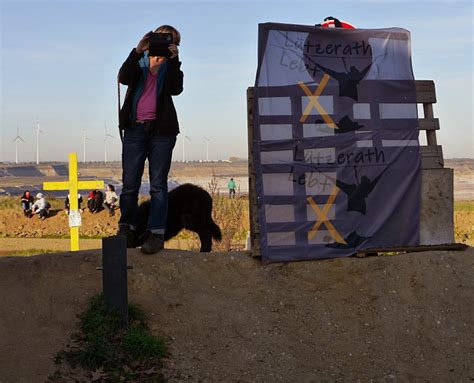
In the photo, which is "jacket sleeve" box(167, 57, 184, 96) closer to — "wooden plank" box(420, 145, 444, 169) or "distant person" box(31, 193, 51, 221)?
"wooden plank" box(420, 145, 444, 169)

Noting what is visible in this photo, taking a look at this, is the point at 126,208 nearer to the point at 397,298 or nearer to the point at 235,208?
the point at 397,298

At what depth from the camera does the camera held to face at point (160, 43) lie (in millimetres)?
6527

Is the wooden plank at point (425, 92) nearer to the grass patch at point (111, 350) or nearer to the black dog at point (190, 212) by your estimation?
the black dog at point (190, 212)

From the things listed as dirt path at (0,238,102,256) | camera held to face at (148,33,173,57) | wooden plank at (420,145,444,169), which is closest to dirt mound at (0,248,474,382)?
wooden plank at (420,145,444,169)

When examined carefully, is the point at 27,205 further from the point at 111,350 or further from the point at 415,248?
the point at 111,350

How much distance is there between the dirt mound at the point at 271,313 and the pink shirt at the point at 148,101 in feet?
4.13

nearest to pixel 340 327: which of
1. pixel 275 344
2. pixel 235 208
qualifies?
pixel 275 344

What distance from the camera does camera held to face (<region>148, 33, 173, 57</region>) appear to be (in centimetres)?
653

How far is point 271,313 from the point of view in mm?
6207

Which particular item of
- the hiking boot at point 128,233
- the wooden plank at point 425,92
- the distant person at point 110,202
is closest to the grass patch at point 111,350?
the hiking boot at point 128,233

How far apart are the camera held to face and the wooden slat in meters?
2.77

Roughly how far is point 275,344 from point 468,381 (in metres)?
1.47

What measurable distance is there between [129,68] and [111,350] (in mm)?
2583

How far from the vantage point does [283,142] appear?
714cm
